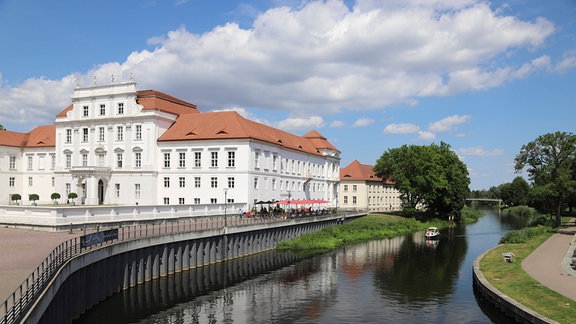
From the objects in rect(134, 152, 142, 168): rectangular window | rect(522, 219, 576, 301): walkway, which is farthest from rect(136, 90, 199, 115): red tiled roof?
rect(522, 219, 576, 301): walkway

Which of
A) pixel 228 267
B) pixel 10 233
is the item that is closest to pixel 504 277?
pixel 228 267

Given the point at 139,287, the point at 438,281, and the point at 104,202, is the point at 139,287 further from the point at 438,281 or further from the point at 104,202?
the point at 104,202

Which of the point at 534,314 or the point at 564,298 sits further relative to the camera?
the point at 564,298

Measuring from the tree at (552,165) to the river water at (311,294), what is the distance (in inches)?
971

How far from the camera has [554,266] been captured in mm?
36281

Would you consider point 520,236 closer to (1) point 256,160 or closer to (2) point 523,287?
(2) point 523,287

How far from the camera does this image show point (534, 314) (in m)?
24.0

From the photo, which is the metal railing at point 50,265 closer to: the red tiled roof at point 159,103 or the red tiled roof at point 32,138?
the red tiled roof at point 159,103

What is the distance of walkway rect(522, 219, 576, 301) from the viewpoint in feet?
96.1

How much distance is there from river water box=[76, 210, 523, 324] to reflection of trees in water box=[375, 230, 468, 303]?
0.22 ft

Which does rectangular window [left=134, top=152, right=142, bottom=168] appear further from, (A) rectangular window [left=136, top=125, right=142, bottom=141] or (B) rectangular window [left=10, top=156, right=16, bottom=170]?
(B) rectangular window [left=10, top=156, right=16, bottom=170]

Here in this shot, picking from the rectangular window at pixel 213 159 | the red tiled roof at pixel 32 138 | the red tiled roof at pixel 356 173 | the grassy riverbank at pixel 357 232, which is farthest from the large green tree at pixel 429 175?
the red tiled roof at pixel 32 138

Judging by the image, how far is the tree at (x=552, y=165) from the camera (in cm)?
6800

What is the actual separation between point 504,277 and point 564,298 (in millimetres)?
7384
